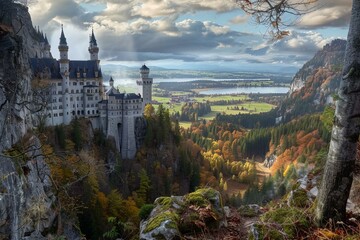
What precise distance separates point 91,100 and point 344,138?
58.2 m

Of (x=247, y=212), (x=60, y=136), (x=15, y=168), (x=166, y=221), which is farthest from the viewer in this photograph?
(x=60, y=136)

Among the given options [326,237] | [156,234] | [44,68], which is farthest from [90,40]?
[326,237]

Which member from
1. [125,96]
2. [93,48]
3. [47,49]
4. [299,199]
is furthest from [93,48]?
[299,199]

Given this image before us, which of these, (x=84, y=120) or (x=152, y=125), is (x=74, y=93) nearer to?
(x=84, y=120)

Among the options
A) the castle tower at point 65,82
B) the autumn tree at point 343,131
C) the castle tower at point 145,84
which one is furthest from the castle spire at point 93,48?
the autumn tree at point 343,131

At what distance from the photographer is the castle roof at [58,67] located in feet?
185

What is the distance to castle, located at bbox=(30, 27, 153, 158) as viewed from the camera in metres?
56.9

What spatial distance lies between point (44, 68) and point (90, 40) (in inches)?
454

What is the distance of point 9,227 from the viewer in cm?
1650

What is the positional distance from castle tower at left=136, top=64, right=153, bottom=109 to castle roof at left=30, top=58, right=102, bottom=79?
1179 cm

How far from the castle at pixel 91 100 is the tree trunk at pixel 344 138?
54307 millimetres

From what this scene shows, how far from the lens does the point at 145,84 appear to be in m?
72.2

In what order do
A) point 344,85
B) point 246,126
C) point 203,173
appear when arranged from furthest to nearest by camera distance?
point 246,126
point 203,173
point 344,85

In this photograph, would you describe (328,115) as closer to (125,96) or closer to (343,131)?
(343,131)
